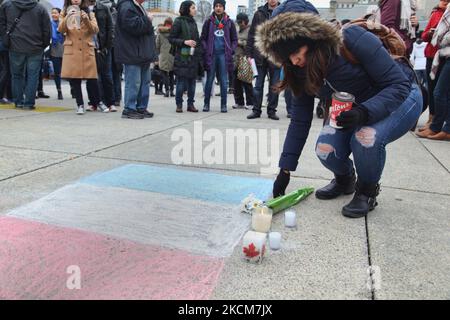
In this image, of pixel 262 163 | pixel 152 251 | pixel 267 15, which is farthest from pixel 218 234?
pixel 267 15

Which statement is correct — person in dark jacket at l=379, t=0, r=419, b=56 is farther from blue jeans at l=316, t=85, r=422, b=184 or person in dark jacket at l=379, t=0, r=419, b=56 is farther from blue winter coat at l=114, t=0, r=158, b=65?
blue winter coat at l=114, t=0, r=158, b=65

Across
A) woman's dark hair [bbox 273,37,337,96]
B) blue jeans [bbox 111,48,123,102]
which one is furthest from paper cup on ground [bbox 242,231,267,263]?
blue jeans [bbox 111,48,123,102]

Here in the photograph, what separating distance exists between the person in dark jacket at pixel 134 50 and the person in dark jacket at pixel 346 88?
13.9 feet

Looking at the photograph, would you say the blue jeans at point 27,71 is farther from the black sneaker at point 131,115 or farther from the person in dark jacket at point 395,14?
the person in dark jacket at point 395,14

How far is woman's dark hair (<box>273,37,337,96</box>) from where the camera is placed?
7.87ft

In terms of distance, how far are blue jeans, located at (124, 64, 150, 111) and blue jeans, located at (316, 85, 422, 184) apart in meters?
4.40

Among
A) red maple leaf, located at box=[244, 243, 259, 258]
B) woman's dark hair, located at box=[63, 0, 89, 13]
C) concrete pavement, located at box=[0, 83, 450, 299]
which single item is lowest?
concrete pavement, located at box=[0, 83, 450, 299]

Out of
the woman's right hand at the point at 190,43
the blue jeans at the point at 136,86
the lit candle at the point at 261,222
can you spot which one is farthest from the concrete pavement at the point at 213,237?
the woman's right hand at the point at 190,43

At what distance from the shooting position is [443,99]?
562 centimetres

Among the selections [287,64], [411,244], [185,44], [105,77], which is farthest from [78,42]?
[411,244]

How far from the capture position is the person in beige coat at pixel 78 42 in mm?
6484

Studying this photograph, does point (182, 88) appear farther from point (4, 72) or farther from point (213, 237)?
point (213, 237)
